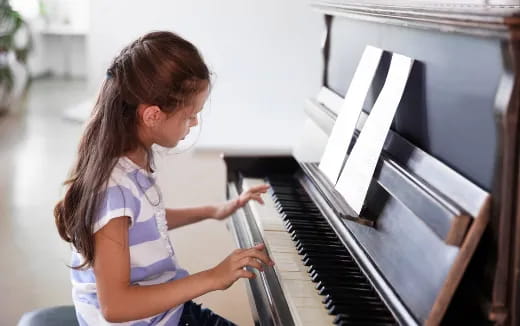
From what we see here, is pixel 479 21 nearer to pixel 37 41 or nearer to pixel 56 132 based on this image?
pixel 56 132

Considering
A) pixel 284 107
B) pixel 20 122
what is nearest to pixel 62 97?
pixel 20 122

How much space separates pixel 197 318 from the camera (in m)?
1.57

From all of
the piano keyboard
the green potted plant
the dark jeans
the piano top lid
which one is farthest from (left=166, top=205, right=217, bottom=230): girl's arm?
the green potted plant

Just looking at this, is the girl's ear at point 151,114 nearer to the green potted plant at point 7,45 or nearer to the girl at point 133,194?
the girl at point 133,194

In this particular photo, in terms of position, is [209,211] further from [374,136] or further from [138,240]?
[374,136]

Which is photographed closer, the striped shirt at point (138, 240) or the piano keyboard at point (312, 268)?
the piano keyboard at point (312, 268)

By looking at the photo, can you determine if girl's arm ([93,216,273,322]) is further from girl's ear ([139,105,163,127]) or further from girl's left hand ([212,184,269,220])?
girl's left hand ([212,184,269,220])

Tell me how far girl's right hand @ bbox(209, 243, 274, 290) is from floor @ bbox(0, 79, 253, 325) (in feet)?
1.45

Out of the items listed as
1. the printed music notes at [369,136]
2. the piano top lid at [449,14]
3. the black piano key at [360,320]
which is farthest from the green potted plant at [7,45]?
the black piano key at [360,320]

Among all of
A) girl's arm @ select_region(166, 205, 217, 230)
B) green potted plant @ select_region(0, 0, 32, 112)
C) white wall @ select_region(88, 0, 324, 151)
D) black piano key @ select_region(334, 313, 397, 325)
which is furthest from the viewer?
green potted plant @ select_region(0, 0, 32, 112)

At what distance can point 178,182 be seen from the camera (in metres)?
4.30

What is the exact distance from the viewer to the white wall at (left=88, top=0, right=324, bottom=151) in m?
4.75

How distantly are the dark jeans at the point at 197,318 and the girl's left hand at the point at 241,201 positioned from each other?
335 mm

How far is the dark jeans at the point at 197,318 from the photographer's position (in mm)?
1554
